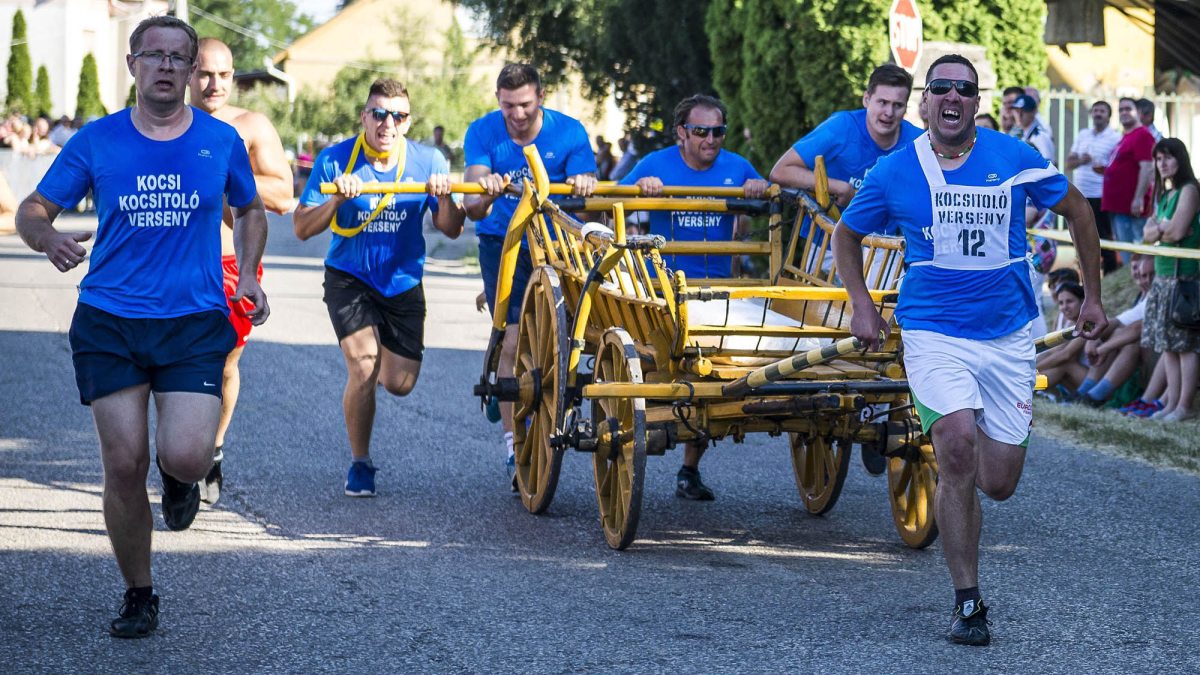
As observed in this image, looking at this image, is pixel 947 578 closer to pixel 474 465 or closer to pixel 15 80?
pixel 474 465

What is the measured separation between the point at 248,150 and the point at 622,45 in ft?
55.8

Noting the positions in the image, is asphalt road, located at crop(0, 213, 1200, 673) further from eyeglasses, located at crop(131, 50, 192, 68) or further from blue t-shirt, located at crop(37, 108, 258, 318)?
eyeglasses, located at crop(131, 50, 192, 68)

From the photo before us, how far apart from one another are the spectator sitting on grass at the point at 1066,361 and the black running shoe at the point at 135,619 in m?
7.83

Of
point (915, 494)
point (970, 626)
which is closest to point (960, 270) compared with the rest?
point (970, 626)

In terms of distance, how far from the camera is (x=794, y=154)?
803 centimetres

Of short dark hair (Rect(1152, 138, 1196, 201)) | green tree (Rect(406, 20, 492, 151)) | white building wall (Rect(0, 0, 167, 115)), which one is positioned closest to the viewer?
short dark hair (Rect(1152, 138, 1196, 201))

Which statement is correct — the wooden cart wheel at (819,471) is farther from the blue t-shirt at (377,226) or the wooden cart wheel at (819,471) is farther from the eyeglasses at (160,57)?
the eyeglasses at (160,57)

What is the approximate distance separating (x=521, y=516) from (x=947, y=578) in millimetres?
2154

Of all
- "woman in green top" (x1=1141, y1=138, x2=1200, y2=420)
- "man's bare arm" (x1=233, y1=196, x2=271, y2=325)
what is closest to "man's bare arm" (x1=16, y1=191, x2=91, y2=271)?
"man's bare arm" (x1=233, y1=196, x2=271, y2=325)

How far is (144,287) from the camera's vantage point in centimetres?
564

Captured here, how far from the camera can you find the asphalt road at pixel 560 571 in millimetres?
5434

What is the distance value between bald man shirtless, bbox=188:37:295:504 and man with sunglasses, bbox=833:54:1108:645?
10.3 feet

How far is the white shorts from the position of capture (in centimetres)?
559

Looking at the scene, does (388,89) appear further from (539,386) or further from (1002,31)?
(1002,31)
